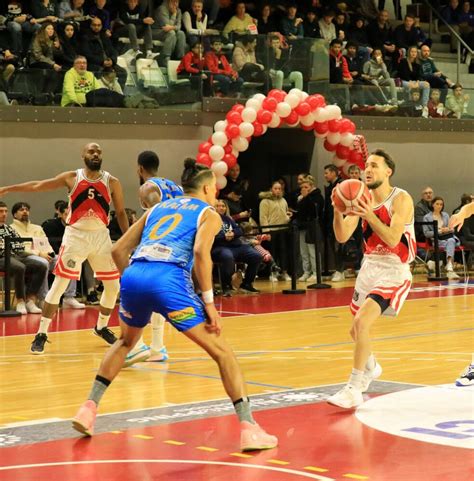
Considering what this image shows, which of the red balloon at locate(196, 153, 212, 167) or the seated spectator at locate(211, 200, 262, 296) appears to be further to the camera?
the red balloon at locate(196, 153, 212, 167)

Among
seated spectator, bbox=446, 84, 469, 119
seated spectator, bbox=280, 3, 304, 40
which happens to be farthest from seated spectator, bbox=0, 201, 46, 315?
seated spectator, bbox=446, 84, 469, 119

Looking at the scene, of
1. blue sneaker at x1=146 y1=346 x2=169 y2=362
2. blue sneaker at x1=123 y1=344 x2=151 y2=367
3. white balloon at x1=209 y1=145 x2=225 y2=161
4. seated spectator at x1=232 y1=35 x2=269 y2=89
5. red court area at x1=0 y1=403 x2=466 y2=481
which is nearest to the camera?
red court area at x1=0 y1=403 x2=466 y2=481

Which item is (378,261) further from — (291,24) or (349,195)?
(291,24)

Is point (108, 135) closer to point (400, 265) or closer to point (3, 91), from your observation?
point (3, 91)

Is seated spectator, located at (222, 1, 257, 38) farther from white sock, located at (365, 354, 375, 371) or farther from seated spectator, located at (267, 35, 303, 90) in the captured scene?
white sock, located at (365, 354, 375, 371)

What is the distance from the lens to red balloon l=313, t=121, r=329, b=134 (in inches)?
723

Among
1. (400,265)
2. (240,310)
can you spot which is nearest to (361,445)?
(400,265)

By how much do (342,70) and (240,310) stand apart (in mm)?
7123

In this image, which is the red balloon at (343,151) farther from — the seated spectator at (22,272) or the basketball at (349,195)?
the basketball at (349,195)

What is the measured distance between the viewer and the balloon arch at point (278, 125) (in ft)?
56.3

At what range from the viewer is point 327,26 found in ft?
72.1

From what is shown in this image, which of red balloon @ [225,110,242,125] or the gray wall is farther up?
red balloon @ [225,110,242,125]

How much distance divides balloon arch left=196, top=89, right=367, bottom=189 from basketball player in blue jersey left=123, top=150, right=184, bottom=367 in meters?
7.12

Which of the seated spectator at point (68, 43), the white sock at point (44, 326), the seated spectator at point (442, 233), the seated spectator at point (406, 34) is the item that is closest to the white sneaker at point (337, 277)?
the seated spectator at point (442, 233)
